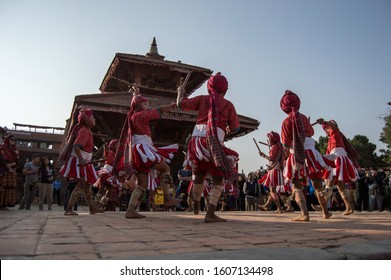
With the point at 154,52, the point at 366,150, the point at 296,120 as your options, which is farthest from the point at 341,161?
the point at 366,150

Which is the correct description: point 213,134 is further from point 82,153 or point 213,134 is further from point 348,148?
point 348,148

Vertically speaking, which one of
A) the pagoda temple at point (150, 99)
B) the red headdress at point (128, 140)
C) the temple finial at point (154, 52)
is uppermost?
the temple finial at point (154, 52)

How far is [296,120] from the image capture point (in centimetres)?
472

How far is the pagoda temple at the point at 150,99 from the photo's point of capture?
52.4 ft

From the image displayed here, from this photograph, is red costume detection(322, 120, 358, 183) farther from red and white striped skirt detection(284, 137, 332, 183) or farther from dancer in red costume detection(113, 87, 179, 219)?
dancer in red costume detection(113, 87, 179, 219)

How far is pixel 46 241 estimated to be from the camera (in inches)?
86.4

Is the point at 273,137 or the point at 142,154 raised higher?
the point at 273,137

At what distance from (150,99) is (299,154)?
14.7m

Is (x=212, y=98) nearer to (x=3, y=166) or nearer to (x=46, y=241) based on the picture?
(x=46, y=241)

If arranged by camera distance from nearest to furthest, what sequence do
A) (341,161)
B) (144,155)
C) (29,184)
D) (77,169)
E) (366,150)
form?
(144,155) < (77,169) < (341,161) < (29,184) < (366,150)

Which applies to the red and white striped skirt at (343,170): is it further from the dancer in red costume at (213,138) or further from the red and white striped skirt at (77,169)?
the red and white striped skirt at (77,169)

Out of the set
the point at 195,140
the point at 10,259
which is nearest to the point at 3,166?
the point at 195,140

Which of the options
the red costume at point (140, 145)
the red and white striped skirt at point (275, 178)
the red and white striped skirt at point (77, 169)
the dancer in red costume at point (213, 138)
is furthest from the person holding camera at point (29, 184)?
the dancer in red costume at point (213, 138)
